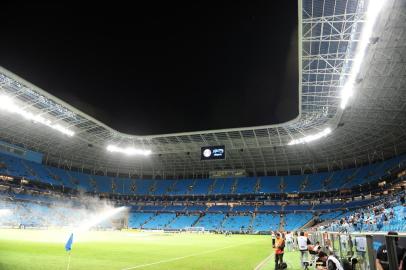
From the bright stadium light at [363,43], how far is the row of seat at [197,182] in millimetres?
29699

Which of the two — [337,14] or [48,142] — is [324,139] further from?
[48,142]

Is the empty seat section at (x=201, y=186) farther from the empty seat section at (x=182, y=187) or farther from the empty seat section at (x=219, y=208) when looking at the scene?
the empty seat section at (x=219, y=208)

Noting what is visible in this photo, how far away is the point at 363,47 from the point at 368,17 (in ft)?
12.4

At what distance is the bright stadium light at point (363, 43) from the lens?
2369cm

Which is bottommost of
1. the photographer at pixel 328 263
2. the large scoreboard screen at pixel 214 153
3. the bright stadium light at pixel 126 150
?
the photographer at pixel 328 263

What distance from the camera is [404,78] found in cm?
3562

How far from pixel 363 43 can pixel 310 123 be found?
2301 cm

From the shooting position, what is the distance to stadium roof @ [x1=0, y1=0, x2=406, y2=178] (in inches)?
1109

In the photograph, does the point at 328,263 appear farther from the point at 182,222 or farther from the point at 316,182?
the point at 182,222

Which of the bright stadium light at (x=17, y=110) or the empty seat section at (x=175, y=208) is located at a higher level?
the bright stadium light at (x=17, y=110)

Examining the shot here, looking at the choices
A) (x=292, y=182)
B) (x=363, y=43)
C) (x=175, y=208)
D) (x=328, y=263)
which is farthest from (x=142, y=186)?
(x=328, y=263)

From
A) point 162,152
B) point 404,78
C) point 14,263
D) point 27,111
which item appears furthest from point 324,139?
point 14,263

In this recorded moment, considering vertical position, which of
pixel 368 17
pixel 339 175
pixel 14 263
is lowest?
pixel 14 263

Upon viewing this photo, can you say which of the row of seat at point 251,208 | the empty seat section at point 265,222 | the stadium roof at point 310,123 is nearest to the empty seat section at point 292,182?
the stadium roof at point 310,123
